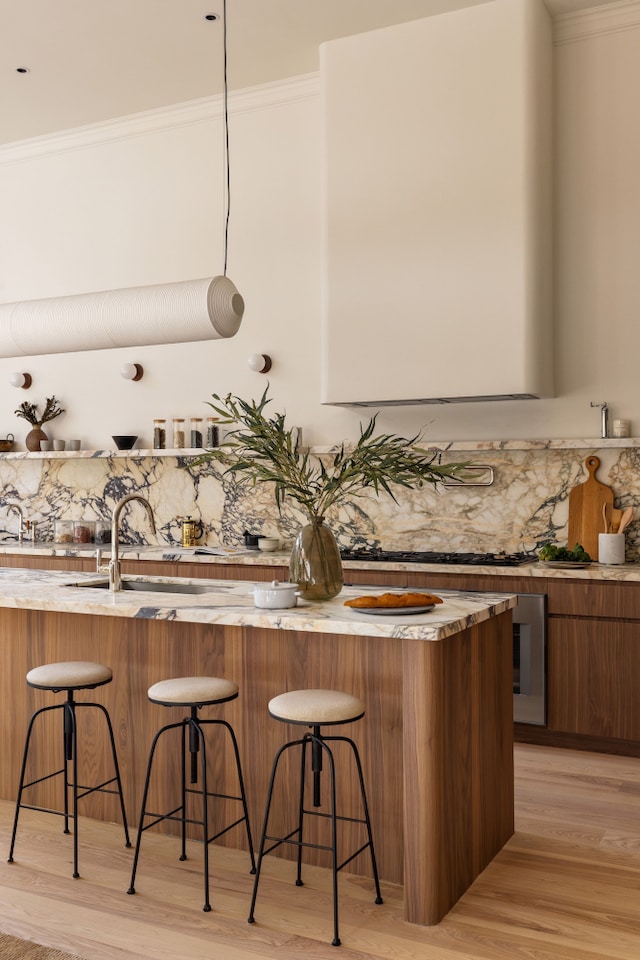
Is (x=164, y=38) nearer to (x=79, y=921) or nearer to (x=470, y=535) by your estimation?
(x=470, y=535)

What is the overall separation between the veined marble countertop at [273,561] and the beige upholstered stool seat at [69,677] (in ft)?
5.99

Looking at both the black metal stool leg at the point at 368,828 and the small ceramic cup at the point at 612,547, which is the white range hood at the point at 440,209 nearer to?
the small ceramic cup at the point at 612,547

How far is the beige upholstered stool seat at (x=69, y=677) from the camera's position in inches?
121

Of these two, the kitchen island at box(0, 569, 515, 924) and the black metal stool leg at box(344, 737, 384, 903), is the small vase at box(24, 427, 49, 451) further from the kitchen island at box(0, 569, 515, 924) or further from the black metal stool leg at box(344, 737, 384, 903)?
the black metal stool leg at box(344, 737, 384, 903)

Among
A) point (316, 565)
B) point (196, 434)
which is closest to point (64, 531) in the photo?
point (196, 434)

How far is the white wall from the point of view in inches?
185

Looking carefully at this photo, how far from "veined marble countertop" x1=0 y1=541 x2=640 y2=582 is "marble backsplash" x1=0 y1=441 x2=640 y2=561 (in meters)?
0.18

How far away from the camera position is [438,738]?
267cm

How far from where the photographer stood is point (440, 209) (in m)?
4.66

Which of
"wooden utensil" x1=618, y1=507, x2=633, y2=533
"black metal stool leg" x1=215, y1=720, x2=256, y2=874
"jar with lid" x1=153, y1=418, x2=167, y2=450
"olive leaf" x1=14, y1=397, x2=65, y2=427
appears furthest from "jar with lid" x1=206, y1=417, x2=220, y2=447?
"black metal stool leg" x1=215, y1=720, x2=256, y2=874

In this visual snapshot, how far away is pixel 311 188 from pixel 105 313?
98.1 inches

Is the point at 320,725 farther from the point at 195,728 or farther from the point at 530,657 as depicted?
the point at 530,657

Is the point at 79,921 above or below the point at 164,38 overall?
below

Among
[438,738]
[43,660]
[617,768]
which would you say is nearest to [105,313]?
[43,660]
